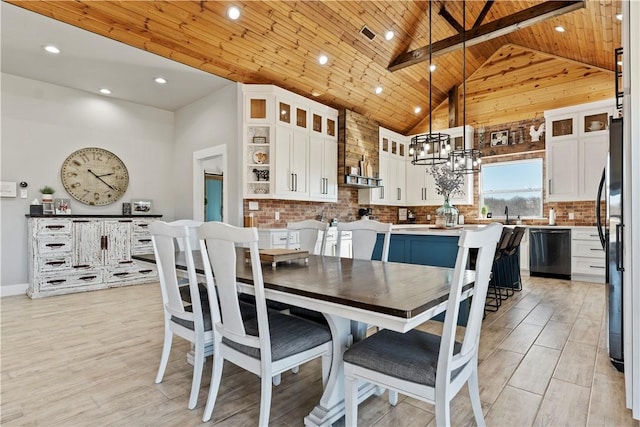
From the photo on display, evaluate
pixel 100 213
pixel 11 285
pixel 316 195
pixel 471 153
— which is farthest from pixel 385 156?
pixel 11 285

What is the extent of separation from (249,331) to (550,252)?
18.7ft

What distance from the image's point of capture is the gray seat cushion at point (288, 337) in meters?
1.63

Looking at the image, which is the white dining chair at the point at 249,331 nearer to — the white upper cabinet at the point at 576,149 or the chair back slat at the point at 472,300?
the chair back slat at the point at 472,300

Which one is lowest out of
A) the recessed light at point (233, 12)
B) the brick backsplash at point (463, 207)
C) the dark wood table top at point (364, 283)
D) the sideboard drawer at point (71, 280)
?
the sideboard drawer at point (71, 280)

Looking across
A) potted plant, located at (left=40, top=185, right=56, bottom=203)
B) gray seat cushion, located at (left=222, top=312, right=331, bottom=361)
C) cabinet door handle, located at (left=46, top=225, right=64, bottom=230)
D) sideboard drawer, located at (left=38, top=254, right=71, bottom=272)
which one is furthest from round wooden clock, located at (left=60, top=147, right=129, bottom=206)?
gray seat cushion, located at (left=222, top=312, right=331, bottom=361)

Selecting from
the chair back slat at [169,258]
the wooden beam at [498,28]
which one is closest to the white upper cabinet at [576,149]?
the wooden beam at [498,28]

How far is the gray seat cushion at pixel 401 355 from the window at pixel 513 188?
5.94 meters

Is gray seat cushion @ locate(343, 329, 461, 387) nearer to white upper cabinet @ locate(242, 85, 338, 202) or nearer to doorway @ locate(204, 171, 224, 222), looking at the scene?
white upper cabinet @ locate(242, 85, 338, 202)

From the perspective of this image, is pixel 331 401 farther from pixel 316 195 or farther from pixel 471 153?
pixel 316 195

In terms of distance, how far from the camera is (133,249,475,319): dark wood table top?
1261mm

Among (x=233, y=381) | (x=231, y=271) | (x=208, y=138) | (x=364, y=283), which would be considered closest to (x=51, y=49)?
(x=208, y=138)

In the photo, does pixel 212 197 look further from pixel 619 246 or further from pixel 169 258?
pixel 619 246

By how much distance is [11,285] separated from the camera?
457cm

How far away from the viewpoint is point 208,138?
539cm
